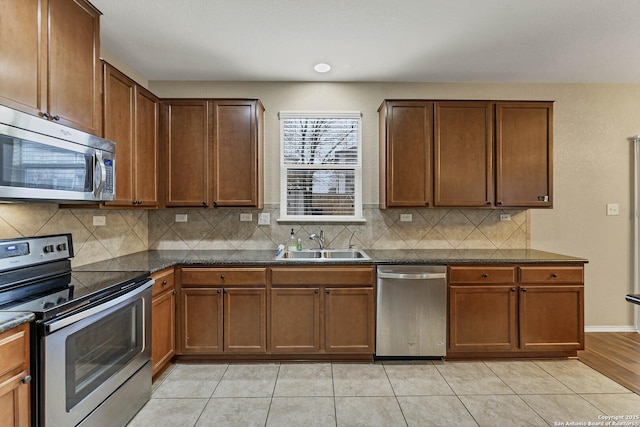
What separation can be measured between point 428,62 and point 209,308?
2916 mm

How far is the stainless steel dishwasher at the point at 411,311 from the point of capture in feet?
8.98

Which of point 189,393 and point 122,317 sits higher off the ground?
point 122,317

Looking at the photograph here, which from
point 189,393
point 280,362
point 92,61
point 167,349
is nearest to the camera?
point 92,61

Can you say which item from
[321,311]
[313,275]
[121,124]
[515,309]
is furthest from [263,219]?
[515,309]

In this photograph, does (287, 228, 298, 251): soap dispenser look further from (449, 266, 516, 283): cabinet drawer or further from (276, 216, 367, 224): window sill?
(449, 266, 516, 283): cabinet drawer

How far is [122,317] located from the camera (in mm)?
1934

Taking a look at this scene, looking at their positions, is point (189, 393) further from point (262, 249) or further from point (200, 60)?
point (200, 60)

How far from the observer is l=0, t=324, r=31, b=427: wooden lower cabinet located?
1.24 m

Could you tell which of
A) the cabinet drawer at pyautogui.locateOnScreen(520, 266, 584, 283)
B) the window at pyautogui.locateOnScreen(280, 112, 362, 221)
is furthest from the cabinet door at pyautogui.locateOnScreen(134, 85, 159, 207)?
the cabinet drawer at pyautogui.locateOnScreen(520, 266, 584, 283)

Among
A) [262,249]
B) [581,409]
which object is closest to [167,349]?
[262,249]

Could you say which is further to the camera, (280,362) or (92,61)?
(280,362)

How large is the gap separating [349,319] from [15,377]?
208 centimetres

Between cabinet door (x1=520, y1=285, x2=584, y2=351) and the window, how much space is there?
1.69 metres

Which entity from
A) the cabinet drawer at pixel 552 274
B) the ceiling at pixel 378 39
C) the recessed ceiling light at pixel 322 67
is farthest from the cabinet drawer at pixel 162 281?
the cabinet drawer at pixel 552 274
